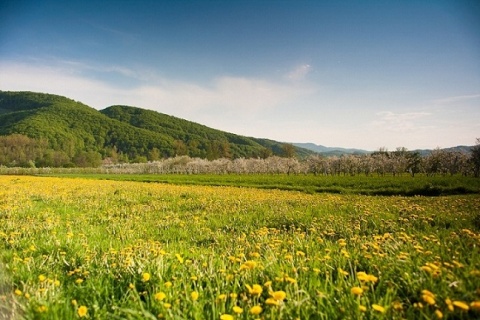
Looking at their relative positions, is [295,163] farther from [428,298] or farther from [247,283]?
[428,298]

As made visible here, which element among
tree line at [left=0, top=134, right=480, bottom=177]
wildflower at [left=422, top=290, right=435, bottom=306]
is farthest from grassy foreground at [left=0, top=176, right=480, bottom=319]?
tree line at [left=0, top=134, right=480, bottom=177]

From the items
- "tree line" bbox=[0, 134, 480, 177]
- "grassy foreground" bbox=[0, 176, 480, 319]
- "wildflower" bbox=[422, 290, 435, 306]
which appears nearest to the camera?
"wildflower" bbox=[422, 290, 435, 306]

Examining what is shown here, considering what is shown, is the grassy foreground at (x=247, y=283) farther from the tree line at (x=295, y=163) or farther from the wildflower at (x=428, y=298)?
the tree line at (x=295, y=163)

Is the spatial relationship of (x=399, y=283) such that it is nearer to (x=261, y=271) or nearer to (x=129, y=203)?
(x=261, y=271)

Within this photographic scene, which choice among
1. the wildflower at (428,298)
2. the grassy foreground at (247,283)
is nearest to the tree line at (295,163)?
the grassy foreground at (247,283)

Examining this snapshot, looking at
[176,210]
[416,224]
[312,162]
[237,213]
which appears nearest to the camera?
[416,224]

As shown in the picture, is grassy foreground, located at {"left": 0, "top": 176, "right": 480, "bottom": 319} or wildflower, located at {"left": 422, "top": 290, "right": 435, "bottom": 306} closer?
wildflower, located at {"left": 422, "top": 290, "right": 435, "bottom": 306}

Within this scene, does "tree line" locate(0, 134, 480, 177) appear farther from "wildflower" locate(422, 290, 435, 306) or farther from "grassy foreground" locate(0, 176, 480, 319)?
"wildflower" locate(422, 290, 435, 306)

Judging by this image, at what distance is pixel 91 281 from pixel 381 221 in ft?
28.8

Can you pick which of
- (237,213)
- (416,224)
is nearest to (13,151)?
(237,213)

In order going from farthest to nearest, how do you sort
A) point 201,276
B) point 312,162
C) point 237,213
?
point 312,162 < point 237,213 < point 201,276

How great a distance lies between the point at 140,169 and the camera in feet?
448

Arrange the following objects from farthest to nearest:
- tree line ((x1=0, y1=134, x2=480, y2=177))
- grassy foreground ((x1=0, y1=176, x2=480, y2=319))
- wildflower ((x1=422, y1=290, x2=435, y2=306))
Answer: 1. tree line ((x1=0, y1=134, x2=480, y2=177))
2. grassy foreground ((x1=0, y1=176, x2=480, y2=319))
3. wildflower ((x1=422, y1=290, x2=435, y2=306))

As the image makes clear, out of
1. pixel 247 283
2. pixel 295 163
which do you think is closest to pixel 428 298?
pixel 247 283
